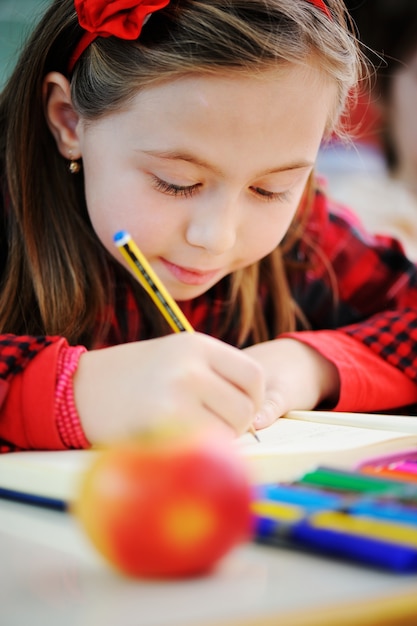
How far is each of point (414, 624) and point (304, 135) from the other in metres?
0.55

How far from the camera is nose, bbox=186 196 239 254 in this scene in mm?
835

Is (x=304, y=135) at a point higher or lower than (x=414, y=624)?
higher

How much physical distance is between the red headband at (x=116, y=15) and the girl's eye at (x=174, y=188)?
0.13m

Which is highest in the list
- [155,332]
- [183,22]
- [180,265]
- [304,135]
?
[183,22]

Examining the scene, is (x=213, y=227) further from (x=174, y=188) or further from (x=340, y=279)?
(x=340, y=279)

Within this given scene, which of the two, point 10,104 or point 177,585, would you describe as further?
point 10,104

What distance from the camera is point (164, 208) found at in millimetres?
854

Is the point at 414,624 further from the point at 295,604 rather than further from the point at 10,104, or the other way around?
the point at 10,104

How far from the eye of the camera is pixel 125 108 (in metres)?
0.85

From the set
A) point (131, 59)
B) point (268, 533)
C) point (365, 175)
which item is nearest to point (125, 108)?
point (131, 59)

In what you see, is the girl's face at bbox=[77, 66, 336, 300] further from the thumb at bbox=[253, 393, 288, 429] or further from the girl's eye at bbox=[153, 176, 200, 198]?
the thumb at bbox=[253, 393, 288, 429]

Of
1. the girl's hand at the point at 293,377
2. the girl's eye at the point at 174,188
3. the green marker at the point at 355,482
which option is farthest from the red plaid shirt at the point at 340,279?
the green marker at the point at 355,482

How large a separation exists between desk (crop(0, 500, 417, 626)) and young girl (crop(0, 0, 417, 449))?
7.8 inches

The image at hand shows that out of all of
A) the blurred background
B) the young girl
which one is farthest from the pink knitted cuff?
the blurred background
